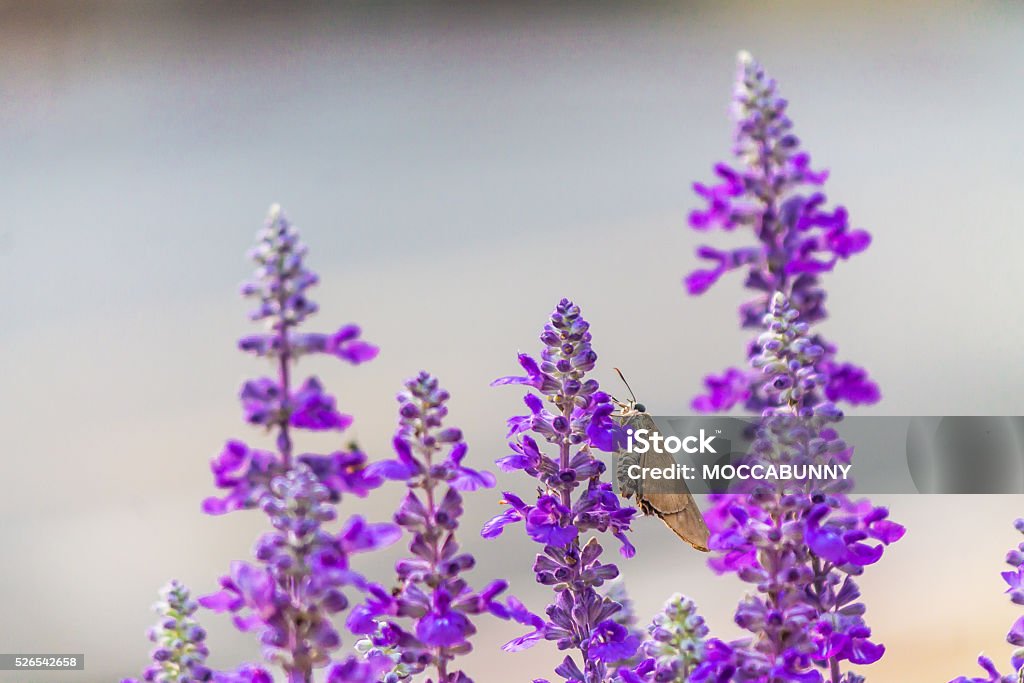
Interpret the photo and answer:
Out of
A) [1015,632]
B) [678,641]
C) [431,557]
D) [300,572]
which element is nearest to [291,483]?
[300,572]

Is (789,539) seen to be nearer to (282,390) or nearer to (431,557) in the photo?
(431,557)

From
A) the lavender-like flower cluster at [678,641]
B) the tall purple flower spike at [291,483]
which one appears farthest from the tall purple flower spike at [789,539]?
the tall purple flower spike at [291,483]

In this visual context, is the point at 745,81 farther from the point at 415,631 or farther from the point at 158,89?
the point at 158,89

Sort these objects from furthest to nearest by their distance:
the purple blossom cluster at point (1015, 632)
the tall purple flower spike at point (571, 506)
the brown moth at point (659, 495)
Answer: the brown moth at point (659, 495), the tall purple flower spike at point (571, 506), the purple blossom cluster at point (1015, 632)

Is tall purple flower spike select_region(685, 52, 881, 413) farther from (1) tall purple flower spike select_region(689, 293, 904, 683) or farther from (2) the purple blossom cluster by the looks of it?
(2) the purple blossom cluster

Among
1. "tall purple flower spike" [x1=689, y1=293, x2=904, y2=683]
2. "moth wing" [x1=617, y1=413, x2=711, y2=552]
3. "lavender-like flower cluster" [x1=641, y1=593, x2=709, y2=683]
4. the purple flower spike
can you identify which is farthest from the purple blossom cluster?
the purple flower spike

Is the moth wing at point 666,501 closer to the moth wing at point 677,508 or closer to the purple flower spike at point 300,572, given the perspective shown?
the moth wing at point 677,508

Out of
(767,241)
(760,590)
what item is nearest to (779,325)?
(767,241)
